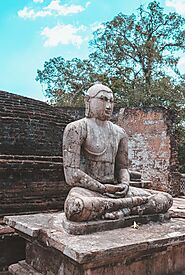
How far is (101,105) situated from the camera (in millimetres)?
3031

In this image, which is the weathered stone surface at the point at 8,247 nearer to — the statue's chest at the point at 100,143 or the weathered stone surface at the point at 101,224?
the weathered stone surface at the point at 101,224

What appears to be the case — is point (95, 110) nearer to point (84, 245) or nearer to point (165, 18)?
point (84, 245)

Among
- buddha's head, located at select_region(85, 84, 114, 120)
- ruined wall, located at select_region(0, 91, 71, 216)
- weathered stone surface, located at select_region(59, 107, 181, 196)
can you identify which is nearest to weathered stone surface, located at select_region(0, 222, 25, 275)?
ruined wall, located at select_region(0, 91, 71, 216)

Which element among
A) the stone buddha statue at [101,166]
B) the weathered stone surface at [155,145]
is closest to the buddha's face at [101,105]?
the stone buddha statue at [101,166]

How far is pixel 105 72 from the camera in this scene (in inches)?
583

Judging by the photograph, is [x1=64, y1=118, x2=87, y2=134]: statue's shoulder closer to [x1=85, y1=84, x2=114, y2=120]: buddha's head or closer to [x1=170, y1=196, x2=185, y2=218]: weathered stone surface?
[x1=85, y1=84, x2=114, y2=120]: buddha's head

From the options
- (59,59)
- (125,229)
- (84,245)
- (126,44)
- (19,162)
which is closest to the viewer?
(84,245)

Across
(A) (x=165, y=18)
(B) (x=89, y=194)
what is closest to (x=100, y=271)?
(B) (x=89, y=194)

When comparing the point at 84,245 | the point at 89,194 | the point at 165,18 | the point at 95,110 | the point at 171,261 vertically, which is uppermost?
the point at 165,18

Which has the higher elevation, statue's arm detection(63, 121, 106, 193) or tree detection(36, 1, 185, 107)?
tree detection(36, 1, 185, 107)

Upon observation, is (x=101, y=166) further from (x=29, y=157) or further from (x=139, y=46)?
(x=139, y=46)

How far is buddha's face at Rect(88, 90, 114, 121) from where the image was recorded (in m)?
3.02

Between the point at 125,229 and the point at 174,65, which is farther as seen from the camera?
the point at 174,65

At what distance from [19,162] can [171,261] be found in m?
2.68
